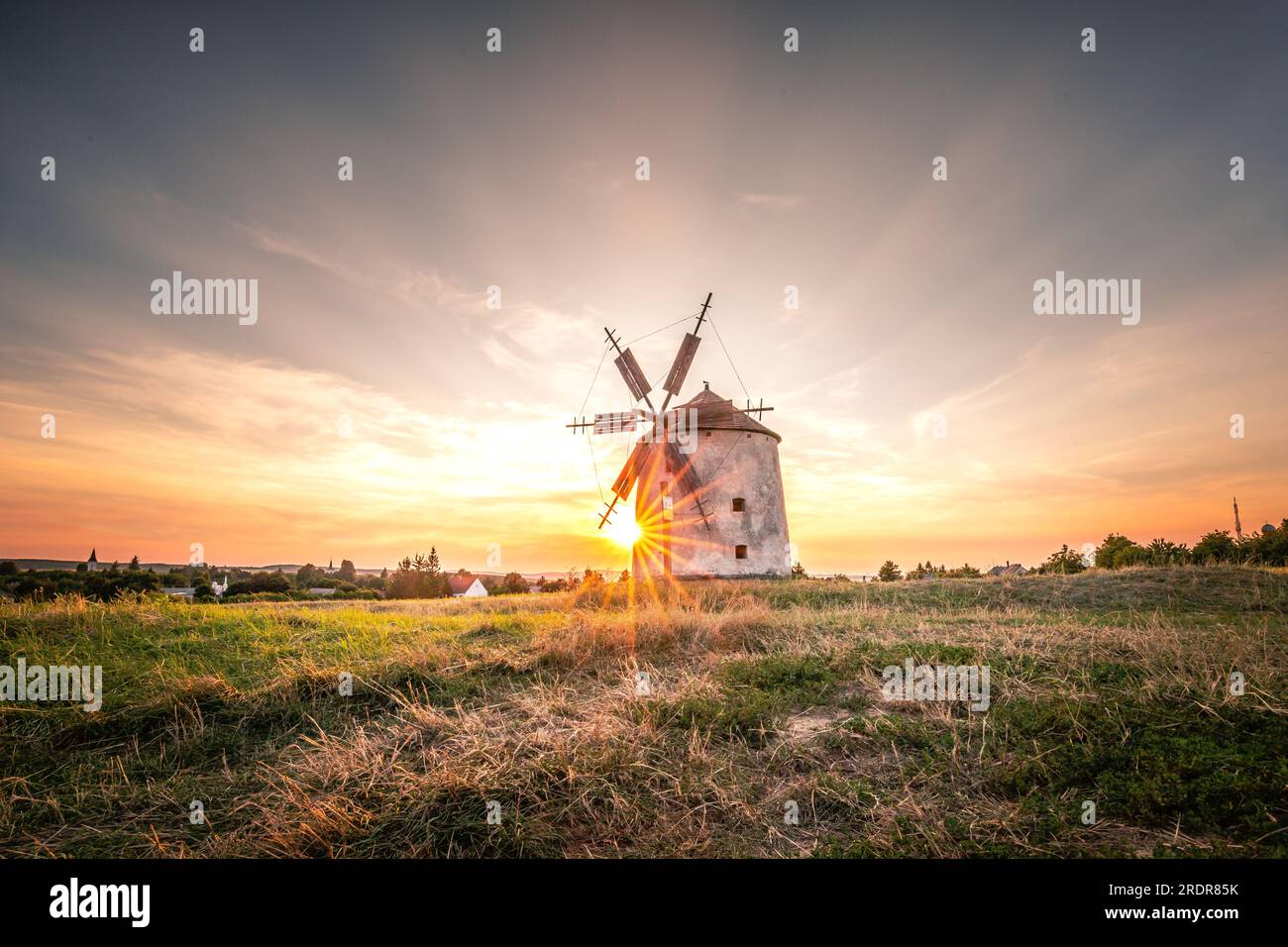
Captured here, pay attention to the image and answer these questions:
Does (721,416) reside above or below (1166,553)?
above

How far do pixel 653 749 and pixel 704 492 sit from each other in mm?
21497

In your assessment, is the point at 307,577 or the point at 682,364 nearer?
the point at 682,364

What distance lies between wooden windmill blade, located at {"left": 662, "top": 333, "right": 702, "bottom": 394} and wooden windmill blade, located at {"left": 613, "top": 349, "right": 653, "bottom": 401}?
1.10 meters

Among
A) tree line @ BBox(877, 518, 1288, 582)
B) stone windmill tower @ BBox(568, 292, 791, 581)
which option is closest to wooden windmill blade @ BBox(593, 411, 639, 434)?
stone windmill tower @ BBox(568, 292, 791, 581)

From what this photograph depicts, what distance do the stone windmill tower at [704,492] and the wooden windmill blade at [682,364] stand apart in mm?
145

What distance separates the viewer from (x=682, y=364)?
2858cm

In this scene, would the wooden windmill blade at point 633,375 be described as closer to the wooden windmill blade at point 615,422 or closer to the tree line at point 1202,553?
the wooden windmill blade at point 615,422

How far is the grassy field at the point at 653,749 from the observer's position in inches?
161

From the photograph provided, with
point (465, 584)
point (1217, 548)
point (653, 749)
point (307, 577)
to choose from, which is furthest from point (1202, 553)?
point (307, 577)

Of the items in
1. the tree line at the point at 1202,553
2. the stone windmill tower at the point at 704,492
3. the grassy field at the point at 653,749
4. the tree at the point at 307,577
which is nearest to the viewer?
the grassy field at the point at 653,749

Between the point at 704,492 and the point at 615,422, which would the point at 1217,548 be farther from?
the point at 615,422

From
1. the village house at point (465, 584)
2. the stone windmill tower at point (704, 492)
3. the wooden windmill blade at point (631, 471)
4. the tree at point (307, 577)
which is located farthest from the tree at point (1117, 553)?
the tree at point (307, 577)

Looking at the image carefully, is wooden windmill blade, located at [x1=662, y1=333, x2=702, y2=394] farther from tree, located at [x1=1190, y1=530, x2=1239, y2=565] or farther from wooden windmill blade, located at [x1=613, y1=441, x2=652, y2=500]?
tree, located at [x1=1190, y1=530, x2=1239, y2=565]
